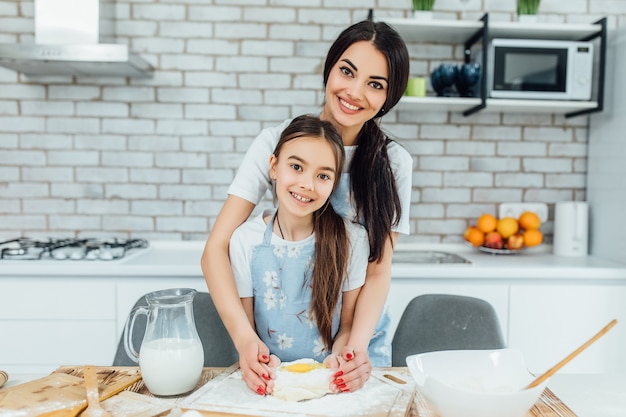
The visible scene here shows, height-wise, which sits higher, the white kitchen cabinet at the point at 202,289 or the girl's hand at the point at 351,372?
the girl's hand at the point at 351,372

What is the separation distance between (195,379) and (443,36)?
2.07 metres

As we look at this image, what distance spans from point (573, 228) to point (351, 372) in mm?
1917

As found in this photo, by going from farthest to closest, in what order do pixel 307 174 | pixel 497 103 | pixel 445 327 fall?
1. pixel 497 103
2. pixel 445 327
3. pixel 307 174

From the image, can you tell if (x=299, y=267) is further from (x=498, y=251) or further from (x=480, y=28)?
(x=480, y=28)

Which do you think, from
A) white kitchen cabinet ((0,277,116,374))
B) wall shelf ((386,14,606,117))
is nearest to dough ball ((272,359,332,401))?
white kitchen cabinet ((0,277,116,374))

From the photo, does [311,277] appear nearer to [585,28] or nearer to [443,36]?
[443,36]

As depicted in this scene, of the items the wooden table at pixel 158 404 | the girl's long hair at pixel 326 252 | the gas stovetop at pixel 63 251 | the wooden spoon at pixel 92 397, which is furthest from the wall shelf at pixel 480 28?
the wooden spoon at pixel 92 397

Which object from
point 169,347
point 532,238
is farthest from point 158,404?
point 532,238

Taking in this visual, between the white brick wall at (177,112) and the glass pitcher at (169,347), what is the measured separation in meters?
1.69

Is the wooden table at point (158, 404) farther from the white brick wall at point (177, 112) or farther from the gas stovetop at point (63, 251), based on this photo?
the white brick wall at point (177, 112)

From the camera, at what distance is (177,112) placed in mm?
2594

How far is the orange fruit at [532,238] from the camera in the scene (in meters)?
2.46

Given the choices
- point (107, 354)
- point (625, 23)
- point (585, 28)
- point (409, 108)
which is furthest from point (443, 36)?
point (107, 354)

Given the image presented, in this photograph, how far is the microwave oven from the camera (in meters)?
2.34
